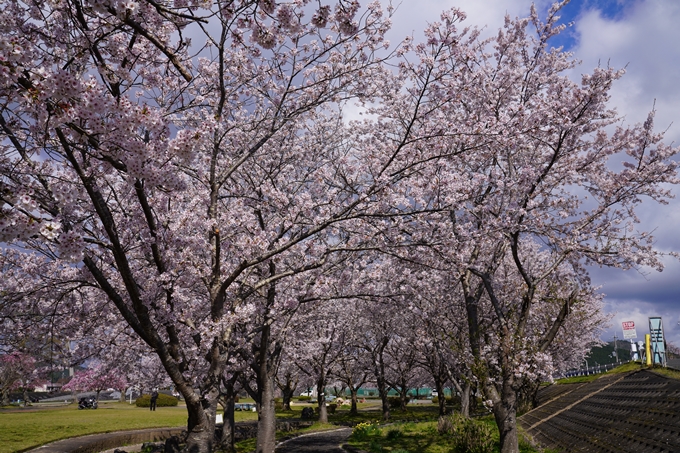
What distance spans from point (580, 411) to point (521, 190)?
10.5m

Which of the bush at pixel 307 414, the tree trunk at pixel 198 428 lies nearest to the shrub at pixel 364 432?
the tree trunk at pixel 198 428

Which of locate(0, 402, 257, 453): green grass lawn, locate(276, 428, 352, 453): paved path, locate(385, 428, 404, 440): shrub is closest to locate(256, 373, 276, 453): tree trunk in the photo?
locate(276, 428, 352, 453): paved path

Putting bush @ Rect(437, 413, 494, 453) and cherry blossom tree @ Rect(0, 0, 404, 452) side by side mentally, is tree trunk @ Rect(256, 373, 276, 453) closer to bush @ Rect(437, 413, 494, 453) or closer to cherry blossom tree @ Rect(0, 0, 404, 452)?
cherry blossom tree @ Rect(0, 0, 404, 452)

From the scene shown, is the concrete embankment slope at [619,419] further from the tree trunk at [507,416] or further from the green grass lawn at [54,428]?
the green grass lawn at [54,428]

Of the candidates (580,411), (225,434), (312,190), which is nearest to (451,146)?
(312,190)

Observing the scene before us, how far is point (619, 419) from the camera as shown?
13.4 metres

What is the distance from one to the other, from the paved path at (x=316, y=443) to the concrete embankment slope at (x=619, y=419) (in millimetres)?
8217

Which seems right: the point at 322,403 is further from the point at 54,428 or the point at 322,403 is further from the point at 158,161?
the point at 158,161

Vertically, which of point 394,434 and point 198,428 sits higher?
point 198,428

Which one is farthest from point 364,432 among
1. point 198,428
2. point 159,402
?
point 159,402

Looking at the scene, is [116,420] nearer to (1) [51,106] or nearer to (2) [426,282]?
(2) [426,282]

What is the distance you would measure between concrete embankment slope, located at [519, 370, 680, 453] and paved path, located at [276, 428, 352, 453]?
822cm

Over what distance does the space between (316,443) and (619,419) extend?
1293cm

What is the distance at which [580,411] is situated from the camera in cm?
1769
